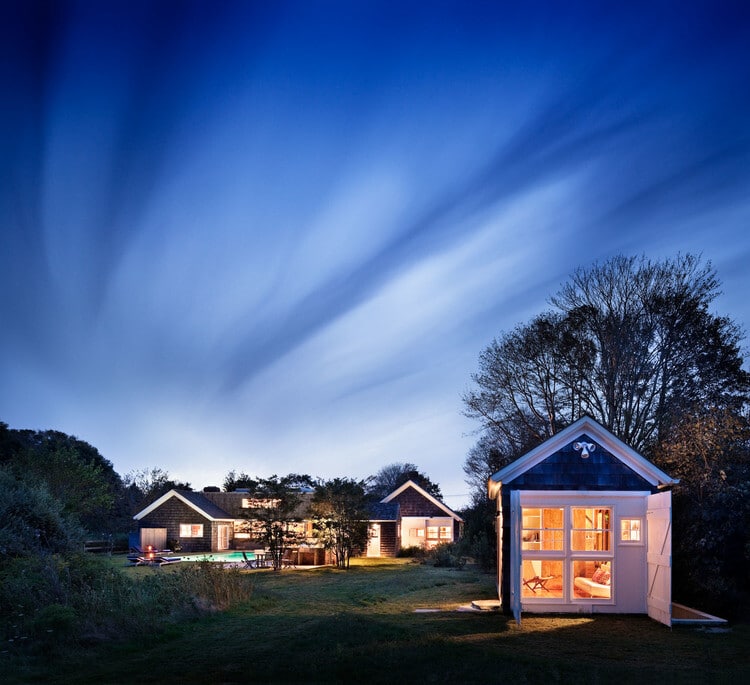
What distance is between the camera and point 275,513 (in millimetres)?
31250

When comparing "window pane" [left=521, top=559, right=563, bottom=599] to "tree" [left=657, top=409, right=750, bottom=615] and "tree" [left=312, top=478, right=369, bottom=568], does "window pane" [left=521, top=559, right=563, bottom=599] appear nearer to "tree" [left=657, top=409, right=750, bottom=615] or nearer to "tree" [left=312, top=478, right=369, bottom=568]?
"tree" [left=657, top=409, right=750, bottom=615]

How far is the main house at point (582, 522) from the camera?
51.9 ft

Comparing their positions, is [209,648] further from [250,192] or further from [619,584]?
[250,192]

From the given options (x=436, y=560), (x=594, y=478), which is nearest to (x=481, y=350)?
(x=436, y=560)

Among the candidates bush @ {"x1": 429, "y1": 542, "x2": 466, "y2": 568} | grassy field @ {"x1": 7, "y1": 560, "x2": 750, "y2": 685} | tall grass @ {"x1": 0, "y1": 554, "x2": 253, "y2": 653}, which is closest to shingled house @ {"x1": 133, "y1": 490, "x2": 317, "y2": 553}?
bush @ {"x1": 429, "y1": 542, "x2": 466, "y2": 568}

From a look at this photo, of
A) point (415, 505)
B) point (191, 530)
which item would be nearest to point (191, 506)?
point (191, 530)

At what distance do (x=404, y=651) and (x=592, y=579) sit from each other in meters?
6.78

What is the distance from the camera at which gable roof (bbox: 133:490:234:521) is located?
42.3 m

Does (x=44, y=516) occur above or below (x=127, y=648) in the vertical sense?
above

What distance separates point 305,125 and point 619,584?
12.2 m

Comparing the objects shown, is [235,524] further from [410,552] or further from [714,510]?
[714,510]

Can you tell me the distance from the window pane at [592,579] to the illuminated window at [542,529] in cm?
65

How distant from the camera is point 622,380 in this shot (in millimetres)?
26484

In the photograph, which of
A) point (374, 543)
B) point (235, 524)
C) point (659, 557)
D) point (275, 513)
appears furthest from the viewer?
point (235, 524)
